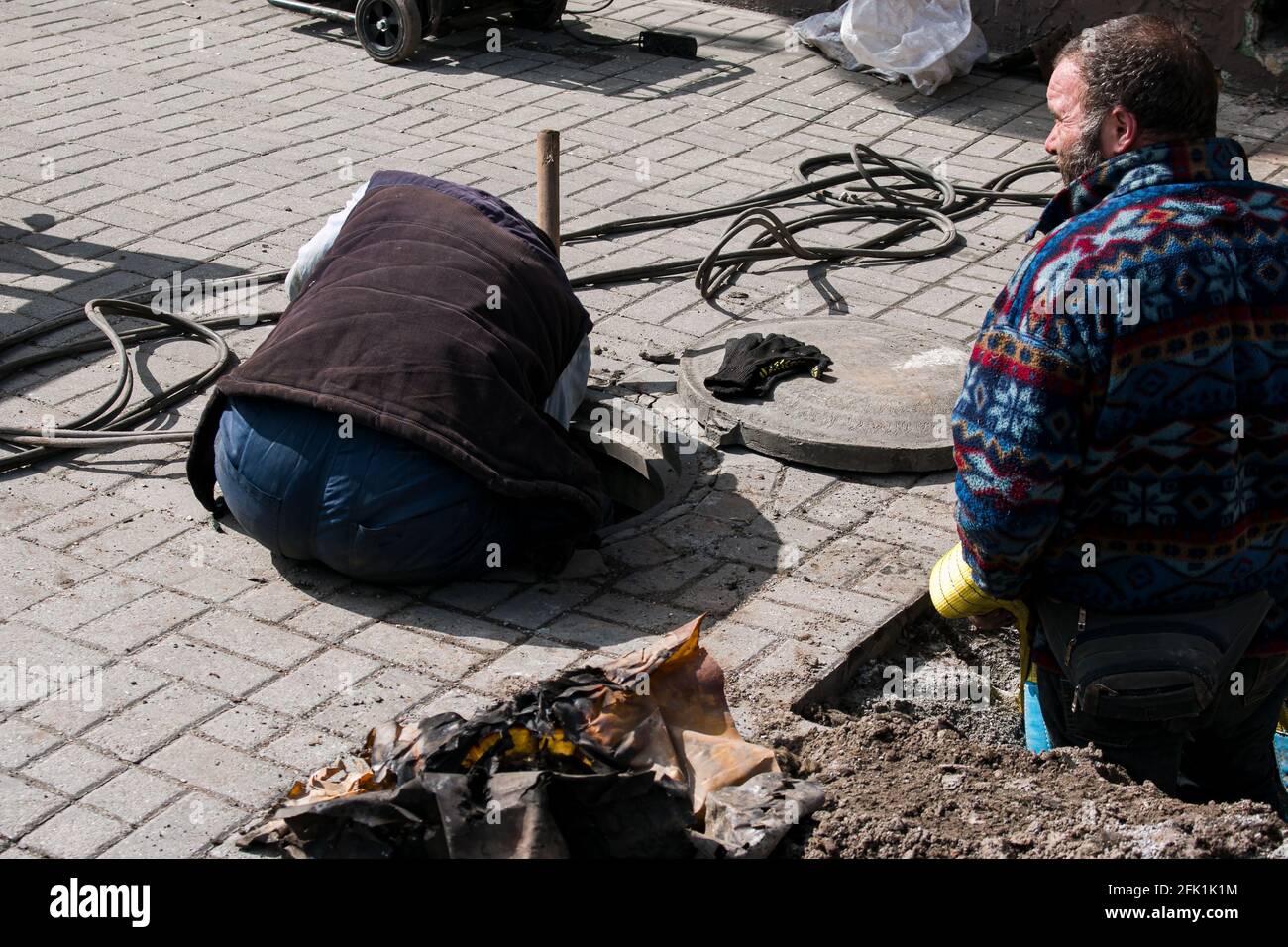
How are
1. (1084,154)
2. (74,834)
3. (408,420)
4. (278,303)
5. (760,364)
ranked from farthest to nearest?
(278,303) → (760,364) → (408,420) → (74,834) → (1084,154)

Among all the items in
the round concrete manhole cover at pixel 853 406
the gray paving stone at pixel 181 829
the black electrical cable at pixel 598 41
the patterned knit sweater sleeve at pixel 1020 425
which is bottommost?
the gray paving stone at pixel 181 829

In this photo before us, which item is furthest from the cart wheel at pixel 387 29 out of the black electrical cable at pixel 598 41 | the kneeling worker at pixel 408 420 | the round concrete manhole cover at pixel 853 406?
the kneeling worker at pixel 408 420

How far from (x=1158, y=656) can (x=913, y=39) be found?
7.43 m

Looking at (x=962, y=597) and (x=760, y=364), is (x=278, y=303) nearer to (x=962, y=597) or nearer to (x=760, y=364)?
(x=760, y=364)

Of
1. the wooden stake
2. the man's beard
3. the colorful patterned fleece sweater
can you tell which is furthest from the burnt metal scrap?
the wooden stake

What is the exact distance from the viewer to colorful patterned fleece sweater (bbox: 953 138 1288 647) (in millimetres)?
2906

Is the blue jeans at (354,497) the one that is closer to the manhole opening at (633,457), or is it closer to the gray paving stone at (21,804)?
the manhole opening at (633,457)

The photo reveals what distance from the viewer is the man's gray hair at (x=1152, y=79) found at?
295cm

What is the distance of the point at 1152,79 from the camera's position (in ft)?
9.68

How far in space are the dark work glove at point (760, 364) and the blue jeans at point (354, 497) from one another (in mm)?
1470

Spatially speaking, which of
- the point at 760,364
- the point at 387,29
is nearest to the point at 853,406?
the point at 760,364

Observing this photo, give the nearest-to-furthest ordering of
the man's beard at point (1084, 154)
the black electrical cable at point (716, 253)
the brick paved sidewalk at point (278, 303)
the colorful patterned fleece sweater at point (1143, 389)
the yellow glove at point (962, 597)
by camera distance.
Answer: the colorful patterned fleece sweater at point (1143, 389) < the man's beard at point (1084, 154) < the yellow glove at point (962, 597) < the brick paved sidewalk at point (278, 303) < the black electrical cable at point (716, 253)
